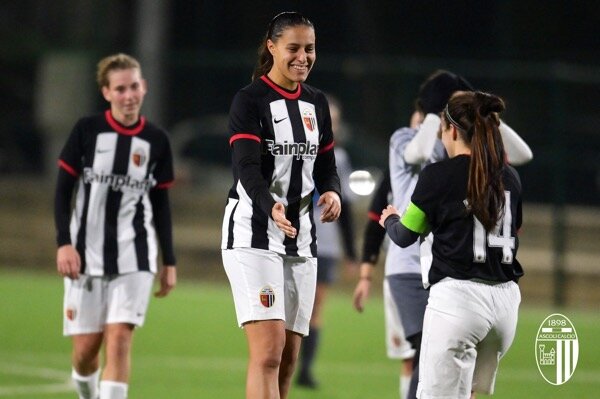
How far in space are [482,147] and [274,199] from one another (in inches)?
39.1

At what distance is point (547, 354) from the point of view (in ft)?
22.4

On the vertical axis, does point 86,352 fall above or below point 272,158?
below

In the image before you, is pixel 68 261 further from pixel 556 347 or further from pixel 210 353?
pixel 210 353

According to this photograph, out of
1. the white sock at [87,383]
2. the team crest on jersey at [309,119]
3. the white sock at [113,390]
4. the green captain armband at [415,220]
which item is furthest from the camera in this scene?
the white sock at [87,383]

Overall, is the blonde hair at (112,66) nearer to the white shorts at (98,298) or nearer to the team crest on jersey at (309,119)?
the white shorts at (98,298)

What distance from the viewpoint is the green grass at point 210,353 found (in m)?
10.0

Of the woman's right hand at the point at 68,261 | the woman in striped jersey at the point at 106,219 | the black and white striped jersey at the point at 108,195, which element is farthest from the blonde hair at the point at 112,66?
the woman's right hand at the point at 68,261

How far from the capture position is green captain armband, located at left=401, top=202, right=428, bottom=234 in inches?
237

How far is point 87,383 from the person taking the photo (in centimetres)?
789

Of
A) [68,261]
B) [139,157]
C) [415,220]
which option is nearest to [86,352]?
[68,261]

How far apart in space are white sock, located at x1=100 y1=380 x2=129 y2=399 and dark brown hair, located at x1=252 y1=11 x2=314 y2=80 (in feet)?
6.11

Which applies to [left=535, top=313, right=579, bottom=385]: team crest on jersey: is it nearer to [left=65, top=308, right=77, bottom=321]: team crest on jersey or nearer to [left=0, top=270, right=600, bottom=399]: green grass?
[left=65, top=308, right=77, bottom=321]: team crest on jersey

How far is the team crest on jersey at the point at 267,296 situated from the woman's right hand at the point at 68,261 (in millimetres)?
1571

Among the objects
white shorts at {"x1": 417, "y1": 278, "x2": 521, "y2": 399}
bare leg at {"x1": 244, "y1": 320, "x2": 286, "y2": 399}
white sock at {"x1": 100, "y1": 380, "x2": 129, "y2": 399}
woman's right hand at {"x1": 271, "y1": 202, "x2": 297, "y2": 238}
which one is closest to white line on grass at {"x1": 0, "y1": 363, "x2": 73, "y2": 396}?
white sock at {"x1": 100, "y1": 380, "x2": 129, "y2": 399}
